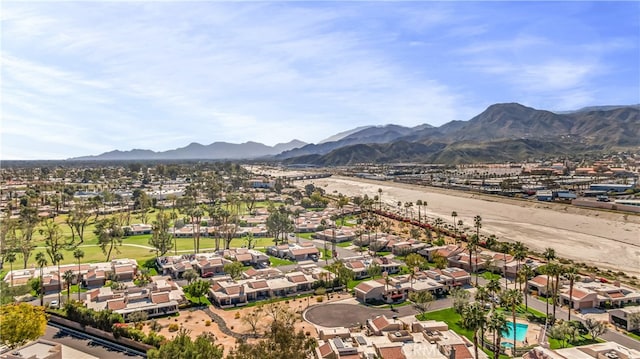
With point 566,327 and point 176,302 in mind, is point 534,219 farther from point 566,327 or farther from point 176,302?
point 176,302

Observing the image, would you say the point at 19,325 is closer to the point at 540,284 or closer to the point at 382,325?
the point at 382,325

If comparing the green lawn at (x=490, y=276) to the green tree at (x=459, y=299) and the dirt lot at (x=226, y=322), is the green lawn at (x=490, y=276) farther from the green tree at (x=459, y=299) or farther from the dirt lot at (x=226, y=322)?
the dirt lot at (x=226, y=322)

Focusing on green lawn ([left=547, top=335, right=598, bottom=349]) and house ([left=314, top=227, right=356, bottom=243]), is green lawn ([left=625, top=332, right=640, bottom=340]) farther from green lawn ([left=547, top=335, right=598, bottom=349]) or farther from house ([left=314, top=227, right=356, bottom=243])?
house ([left=314, top=227, right=356, bottom=243])

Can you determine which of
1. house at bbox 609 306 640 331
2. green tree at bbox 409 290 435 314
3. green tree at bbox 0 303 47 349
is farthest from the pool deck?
green tree at bbox 0 303 47 349

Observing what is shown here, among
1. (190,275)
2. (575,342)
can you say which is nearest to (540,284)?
(575,342)

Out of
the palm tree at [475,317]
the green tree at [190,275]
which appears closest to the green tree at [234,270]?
the green tree at [190,275]
